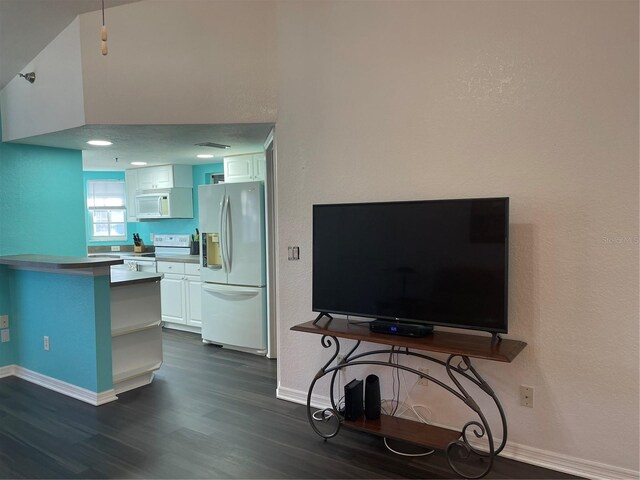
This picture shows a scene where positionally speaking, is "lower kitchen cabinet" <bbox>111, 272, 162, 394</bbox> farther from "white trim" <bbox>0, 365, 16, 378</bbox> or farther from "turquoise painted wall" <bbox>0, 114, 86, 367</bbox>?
"white trim" <bbox>0, 365, 16, 378</bbox>

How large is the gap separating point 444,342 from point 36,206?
3855 mm

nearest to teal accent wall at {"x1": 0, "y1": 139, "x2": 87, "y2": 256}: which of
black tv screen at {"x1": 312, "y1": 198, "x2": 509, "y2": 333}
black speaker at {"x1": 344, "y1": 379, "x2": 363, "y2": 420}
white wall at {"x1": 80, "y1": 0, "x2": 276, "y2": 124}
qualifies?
white wall at {"x1": 80, "y1": 0, "x2": 276, "y2": 124}

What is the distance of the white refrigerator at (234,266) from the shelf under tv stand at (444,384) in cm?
170

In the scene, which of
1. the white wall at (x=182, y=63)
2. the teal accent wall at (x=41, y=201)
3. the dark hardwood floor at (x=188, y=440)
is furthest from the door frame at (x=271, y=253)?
the teal accent wall at (x=41, y=201)

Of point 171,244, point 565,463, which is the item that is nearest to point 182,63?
point 565,463

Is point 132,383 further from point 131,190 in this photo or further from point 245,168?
point 131,190

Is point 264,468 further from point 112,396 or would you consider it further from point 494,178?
point 494,178

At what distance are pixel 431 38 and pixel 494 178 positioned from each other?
916mm

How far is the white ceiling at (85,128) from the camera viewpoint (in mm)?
2926

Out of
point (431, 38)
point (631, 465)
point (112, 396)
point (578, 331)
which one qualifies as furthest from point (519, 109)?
point (112, 396)

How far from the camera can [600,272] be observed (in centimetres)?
218

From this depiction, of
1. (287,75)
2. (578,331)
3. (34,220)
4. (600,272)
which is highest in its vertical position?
(287,75)

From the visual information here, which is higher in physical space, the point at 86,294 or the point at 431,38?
the point at 431,38

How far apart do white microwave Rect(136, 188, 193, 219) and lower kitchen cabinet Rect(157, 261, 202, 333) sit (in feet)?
2.72
